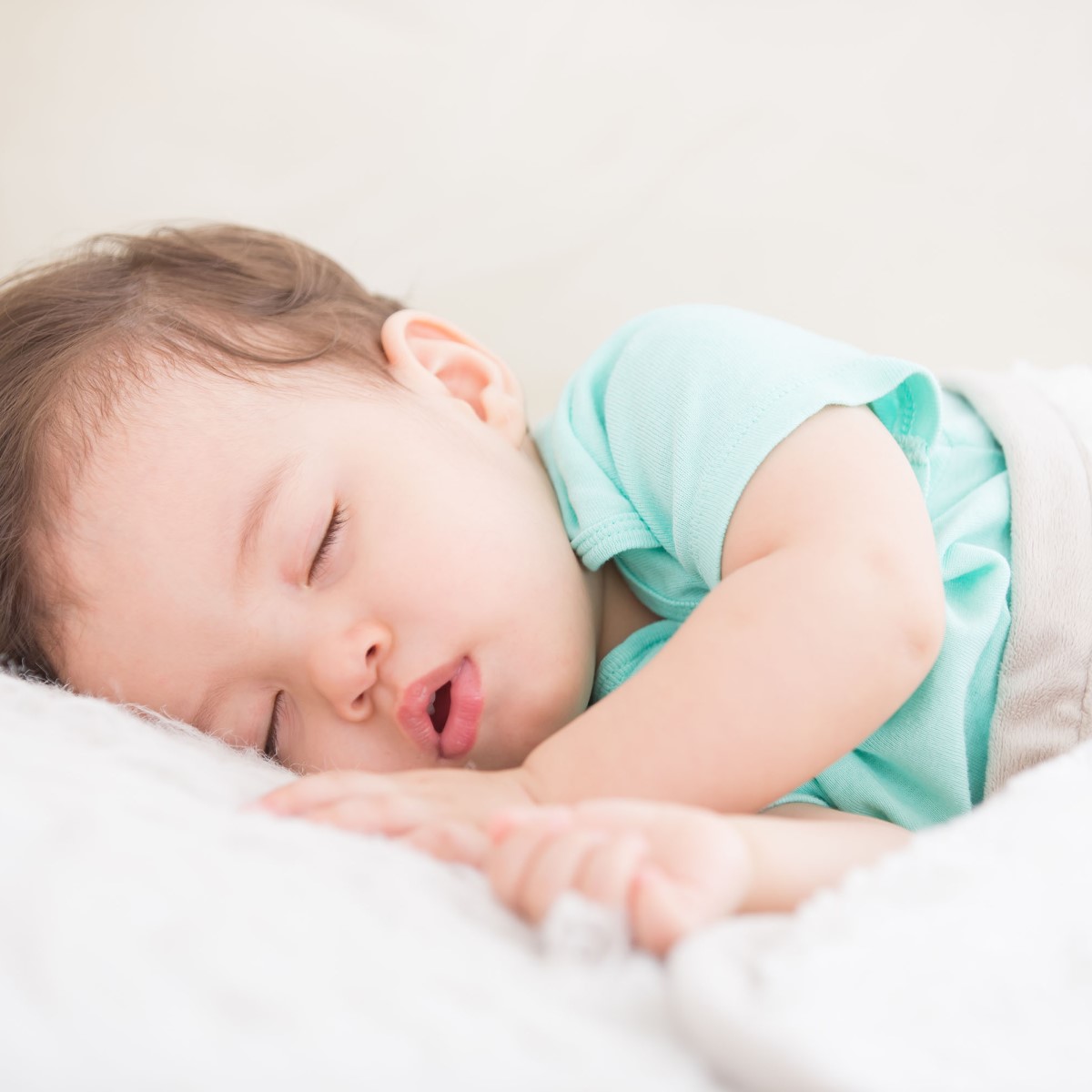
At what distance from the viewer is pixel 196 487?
2.86 feet

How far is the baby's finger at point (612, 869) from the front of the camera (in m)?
0.49

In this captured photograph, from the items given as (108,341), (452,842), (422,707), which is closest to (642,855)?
(452,842)

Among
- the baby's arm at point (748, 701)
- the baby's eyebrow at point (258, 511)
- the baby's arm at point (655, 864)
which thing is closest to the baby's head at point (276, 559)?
the baby's eyebrow at point (258, 511)

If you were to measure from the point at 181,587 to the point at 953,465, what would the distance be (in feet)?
2.43

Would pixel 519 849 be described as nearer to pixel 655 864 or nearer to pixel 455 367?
pixel 655 864

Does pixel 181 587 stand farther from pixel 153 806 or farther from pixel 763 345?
pixel 763 345

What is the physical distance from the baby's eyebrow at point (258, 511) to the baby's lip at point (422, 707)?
17 cm

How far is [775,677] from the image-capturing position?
0.71m

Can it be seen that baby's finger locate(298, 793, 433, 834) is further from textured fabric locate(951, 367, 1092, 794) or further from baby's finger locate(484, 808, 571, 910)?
textured fabric locate(951, 367, 1092, 794)

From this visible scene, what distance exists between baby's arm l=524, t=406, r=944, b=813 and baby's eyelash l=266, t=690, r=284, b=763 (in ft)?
0.90

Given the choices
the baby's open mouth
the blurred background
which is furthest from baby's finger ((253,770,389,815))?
the blurred background

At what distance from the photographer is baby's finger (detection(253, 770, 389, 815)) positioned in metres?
0.65

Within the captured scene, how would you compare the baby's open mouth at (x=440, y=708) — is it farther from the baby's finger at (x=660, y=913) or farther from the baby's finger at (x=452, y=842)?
the baby's finger at (x=660, y=913)

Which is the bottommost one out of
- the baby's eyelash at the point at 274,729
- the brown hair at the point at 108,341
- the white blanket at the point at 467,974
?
the baby's eyelash at the point at 274,729
